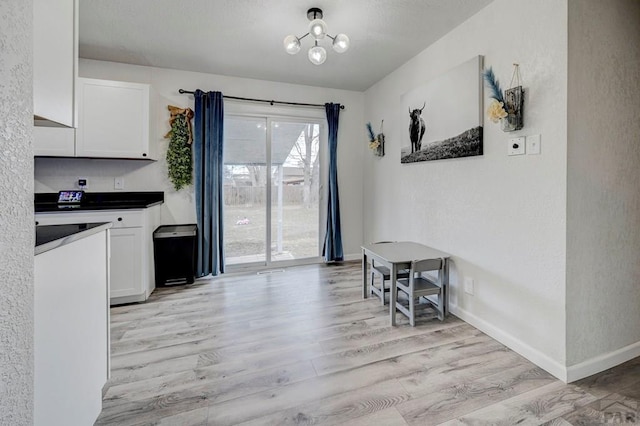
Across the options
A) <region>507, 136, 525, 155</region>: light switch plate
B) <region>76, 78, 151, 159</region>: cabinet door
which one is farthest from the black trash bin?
<region>507, 136, 525, 155</region>: light switch plate

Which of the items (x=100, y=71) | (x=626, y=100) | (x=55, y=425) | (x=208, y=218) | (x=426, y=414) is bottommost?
(x=426, y=414)

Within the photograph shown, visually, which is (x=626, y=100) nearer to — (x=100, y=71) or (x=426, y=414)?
(x=426, y=414)

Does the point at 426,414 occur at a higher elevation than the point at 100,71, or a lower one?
lower

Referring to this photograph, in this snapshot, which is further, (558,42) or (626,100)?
(626,100)

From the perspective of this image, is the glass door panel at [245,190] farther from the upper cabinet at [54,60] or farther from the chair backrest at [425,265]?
the upper cabinet at [54,60]

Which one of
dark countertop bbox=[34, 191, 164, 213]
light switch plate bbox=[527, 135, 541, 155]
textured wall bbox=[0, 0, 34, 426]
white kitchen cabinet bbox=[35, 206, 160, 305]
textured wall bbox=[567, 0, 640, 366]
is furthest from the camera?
dark countertop bbox=[34, 191, 164, 213]

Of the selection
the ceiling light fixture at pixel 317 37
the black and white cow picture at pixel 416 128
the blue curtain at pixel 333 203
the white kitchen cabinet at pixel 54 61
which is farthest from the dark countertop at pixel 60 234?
the blue curtain at pixel 333 203

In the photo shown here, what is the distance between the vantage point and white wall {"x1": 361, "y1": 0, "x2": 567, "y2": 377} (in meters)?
1.81

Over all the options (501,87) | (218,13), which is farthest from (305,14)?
(501,87)

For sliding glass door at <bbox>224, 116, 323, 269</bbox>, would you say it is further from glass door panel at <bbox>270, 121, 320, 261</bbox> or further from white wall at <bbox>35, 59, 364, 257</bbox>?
white wall at <bbox>35, 59, 364, 257</bbox>

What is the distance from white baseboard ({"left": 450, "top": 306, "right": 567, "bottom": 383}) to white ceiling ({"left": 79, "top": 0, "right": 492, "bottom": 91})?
2434 millimetres

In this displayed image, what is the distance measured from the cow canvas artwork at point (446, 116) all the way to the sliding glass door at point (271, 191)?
4.86 feet

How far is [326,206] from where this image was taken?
434cm

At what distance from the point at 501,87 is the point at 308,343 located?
232cm
